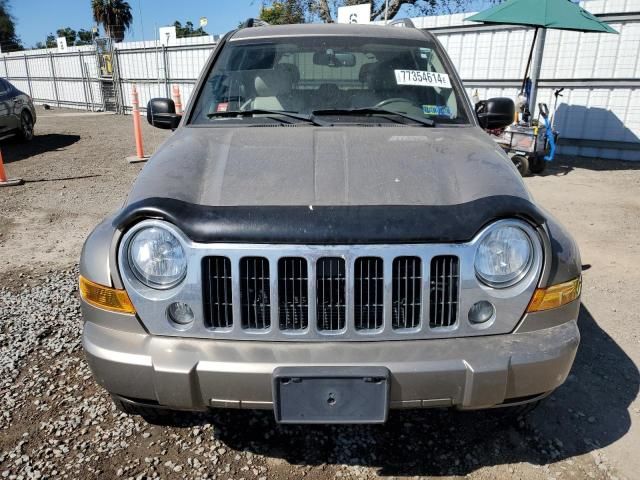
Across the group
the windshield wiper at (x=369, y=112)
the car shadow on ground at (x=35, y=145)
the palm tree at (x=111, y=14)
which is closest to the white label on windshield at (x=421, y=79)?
the windshield wiper at (x=369, y=112)

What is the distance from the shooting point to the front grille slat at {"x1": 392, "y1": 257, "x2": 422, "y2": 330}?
1972 mm

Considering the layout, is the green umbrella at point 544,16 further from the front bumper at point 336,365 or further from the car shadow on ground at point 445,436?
the front bumper at point 336,365

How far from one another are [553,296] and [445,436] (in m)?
1.01

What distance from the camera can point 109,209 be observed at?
6.82m

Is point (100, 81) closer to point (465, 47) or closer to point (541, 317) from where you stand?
point (465, 47)

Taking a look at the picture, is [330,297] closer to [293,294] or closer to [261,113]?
[293,294]

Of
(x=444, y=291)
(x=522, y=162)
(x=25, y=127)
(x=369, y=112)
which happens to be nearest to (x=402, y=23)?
(x=369, y=112)

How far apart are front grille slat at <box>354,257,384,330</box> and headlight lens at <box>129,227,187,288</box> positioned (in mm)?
684

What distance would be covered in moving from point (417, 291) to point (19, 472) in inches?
79.2

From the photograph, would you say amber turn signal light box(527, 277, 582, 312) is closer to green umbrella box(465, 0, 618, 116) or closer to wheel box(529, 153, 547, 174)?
green umbrella box(465, 0, 618, 116)

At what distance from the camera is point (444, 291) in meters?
2.02

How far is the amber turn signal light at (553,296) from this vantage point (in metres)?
2.06

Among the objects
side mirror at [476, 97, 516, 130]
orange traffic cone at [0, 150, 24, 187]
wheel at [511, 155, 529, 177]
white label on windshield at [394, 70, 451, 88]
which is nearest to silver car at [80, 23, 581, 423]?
white label on windshield at [394, 70, 451, 88]

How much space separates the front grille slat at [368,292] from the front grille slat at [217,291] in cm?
50
